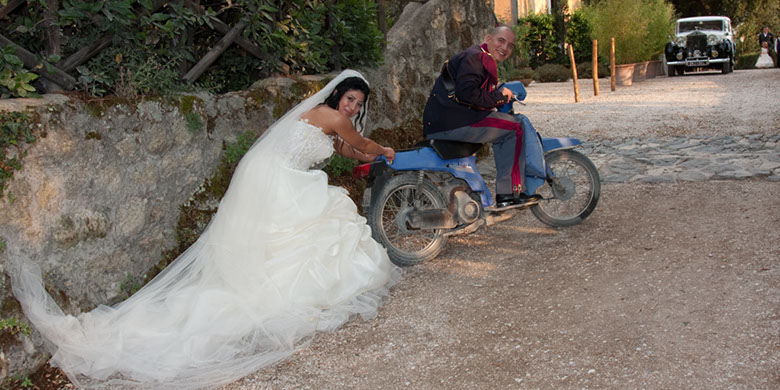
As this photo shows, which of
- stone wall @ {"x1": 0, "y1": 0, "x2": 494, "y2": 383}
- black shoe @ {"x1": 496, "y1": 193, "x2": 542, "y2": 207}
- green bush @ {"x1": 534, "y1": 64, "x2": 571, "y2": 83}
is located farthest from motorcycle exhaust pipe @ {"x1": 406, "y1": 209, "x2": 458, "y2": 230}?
green bush @ {"x1": 534, "y1": 64, "x2": 571, "y2": 83}

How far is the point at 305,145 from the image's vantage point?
4391 millimetres

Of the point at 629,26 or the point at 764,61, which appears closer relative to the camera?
the point at 629,26

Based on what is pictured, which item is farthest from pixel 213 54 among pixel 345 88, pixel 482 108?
pixel 482 108

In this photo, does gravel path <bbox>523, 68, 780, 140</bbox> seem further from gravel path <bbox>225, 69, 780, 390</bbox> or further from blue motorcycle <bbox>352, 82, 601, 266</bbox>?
blue motorcycle <bbox>352, 82, 601, 266</bbox>

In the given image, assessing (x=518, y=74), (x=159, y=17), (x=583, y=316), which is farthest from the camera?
(x=518, y=74)

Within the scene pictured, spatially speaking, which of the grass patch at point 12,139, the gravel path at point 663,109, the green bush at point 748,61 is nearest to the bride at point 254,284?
the grass patch at point 12,139

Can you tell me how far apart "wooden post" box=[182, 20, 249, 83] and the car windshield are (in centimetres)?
2147

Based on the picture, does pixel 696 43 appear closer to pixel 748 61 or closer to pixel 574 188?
pixel 748 61

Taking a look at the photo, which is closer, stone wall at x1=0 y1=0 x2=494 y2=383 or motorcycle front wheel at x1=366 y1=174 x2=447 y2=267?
stone wall at x1=0 y1=0 x2=494 y2=383

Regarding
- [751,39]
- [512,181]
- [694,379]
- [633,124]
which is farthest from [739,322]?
[751,39]

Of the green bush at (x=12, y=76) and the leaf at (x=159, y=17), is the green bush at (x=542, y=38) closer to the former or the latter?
the leaf at (x=159, y=17)

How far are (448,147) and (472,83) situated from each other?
513 mm

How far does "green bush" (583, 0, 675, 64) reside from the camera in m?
19.1

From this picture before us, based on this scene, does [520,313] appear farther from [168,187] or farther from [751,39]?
[751,39]
